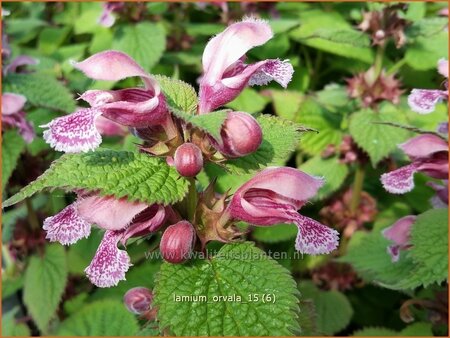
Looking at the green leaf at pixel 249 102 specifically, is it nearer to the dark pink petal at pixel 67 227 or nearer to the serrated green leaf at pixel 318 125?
the serrated green leaf at pixel 318 125

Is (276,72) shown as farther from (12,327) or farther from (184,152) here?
(12,327)

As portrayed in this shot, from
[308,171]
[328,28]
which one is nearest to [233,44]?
[308,171]

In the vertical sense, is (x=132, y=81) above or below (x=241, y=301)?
below

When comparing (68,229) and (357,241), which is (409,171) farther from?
(68,229)

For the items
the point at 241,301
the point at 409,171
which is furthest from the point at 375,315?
the point at 241,301

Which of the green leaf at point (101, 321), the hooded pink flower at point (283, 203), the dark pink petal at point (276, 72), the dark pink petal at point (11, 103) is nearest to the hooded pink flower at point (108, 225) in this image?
the hooded pink flower at point (283, 203)

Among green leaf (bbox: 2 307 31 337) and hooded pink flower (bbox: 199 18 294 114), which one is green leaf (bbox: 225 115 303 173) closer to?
hooded pink flower (bbox: 199 18 294 114)
